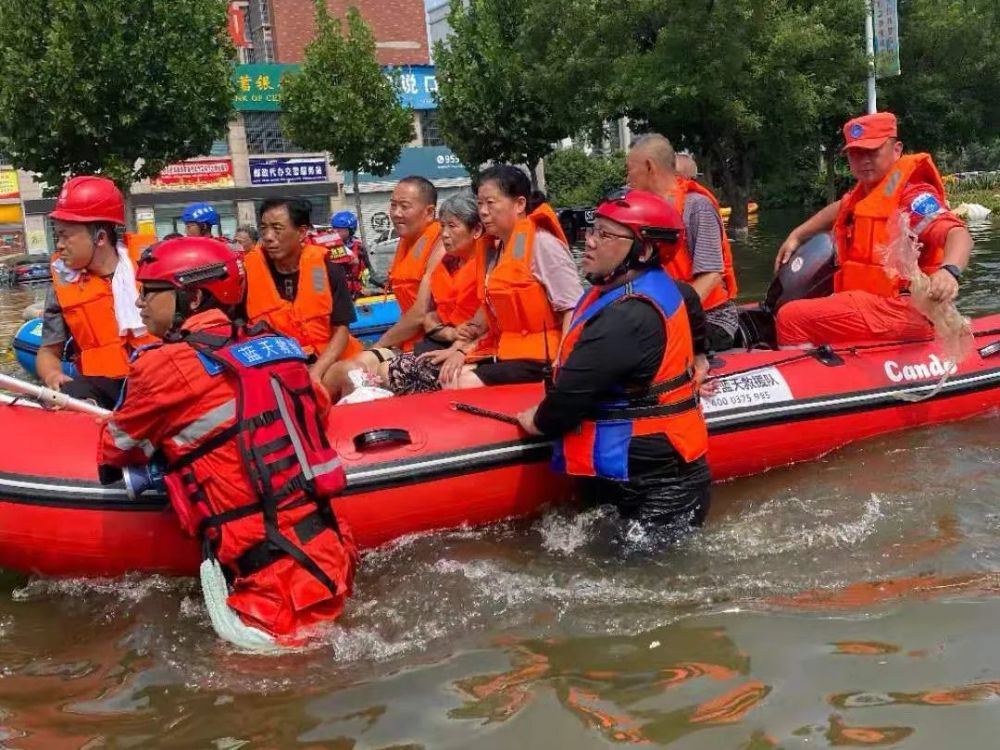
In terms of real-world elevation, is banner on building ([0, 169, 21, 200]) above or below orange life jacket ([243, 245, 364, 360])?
above

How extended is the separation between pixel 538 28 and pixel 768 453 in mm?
16177

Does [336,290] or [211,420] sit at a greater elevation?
[336,290]

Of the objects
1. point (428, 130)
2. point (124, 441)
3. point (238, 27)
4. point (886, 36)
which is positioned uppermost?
point (238, 27)

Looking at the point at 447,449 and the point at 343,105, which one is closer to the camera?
the point at 447,449

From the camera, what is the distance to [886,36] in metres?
17.6

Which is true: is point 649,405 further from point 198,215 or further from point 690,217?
point 198,215

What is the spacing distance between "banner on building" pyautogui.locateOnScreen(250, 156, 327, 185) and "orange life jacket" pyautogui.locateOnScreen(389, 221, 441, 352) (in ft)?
85.8

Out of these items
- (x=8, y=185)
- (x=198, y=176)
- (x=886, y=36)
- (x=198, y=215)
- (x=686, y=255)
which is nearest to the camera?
(x=686, y=255)

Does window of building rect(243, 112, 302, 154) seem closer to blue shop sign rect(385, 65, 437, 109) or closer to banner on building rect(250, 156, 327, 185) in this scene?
banner on building rect(250, 156, 327, 185)

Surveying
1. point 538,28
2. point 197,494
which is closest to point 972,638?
point 197,494

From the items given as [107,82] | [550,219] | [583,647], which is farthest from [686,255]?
[107,82]

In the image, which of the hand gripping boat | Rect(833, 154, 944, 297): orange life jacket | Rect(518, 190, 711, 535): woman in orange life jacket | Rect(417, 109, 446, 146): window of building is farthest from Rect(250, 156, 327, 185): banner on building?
Rect(518, 190, 711, 535): woman in orange life jacket

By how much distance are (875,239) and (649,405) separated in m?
2.14

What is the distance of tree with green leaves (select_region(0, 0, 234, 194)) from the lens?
13.6 m
